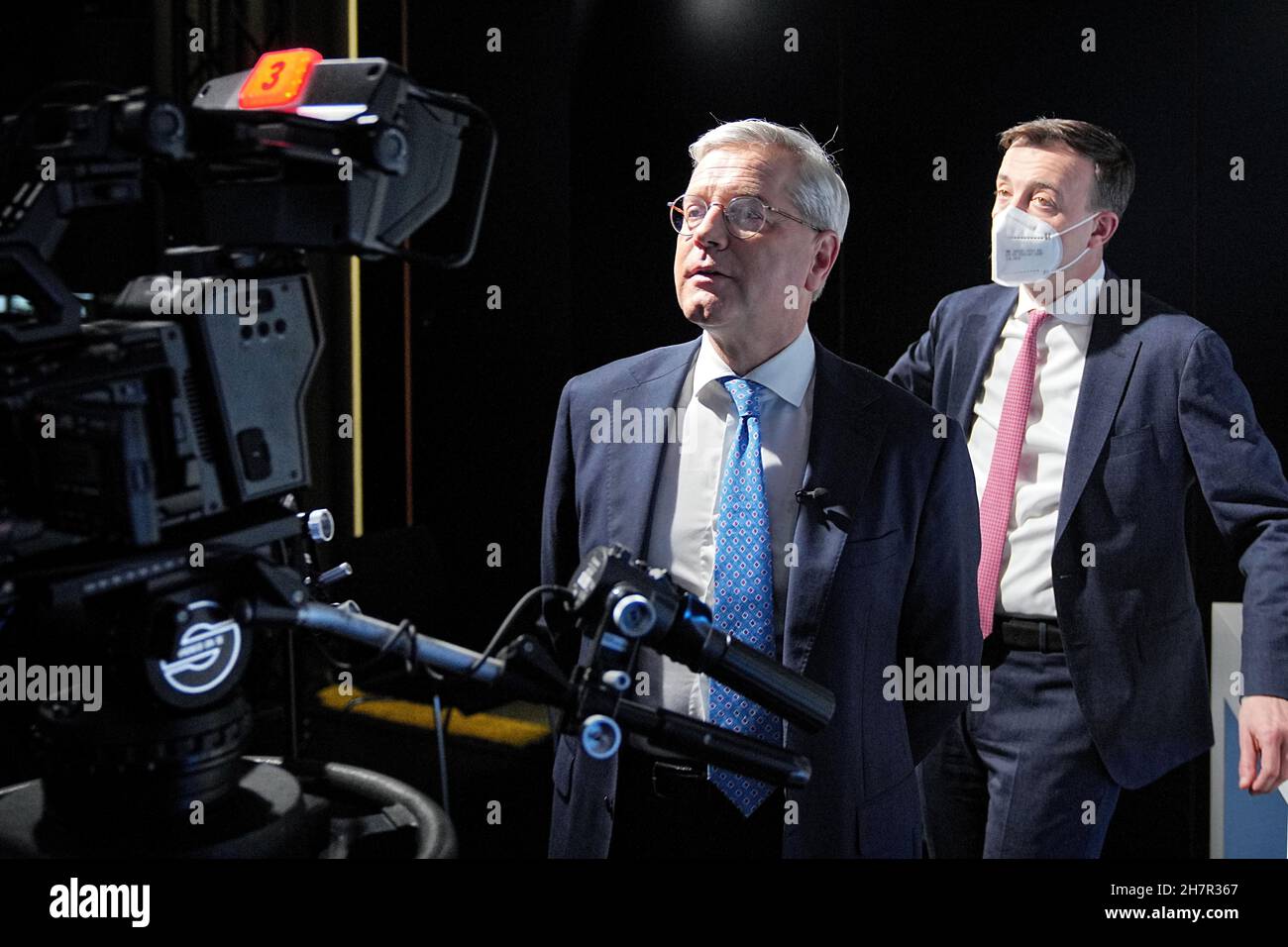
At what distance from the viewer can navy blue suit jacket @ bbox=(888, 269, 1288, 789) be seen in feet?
6.27

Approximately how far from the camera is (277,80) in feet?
3.68

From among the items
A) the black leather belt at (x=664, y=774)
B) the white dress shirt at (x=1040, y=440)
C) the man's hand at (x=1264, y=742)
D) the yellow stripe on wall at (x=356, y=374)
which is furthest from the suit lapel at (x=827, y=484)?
the yellow stripe on wall at (x=356, y=374)

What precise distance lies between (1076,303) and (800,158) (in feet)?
2.25

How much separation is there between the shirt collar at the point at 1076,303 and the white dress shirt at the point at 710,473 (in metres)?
0.61

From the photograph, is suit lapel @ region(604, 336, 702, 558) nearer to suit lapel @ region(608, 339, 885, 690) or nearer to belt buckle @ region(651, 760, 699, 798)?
suit lapel @ region(608, 339, 885, 690)

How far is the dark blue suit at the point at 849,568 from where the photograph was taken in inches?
65.2

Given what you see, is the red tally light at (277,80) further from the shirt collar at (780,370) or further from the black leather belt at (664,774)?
the black leather belt at (664,774)

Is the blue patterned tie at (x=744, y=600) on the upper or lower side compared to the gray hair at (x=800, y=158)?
lower

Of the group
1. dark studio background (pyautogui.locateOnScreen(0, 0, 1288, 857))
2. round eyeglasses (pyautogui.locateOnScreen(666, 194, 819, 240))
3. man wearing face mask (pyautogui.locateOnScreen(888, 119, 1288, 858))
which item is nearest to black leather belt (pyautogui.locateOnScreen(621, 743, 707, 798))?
man wearing face mask (pyautogui.locateOnScreen(888, 119, 1288, 858))

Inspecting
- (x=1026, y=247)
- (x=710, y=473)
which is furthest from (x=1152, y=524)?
(x=710, y=473)

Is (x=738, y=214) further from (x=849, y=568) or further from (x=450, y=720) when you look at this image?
(x=450, y=720)
